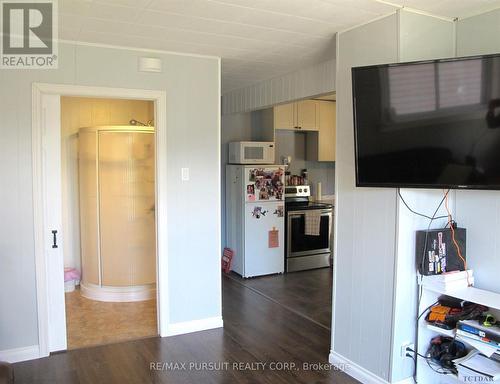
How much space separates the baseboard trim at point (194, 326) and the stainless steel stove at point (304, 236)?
202 centimetres

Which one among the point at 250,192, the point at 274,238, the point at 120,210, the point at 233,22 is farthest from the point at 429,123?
the point at 274,238

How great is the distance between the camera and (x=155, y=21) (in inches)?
110

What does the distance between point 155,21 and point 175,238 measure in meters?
1.72

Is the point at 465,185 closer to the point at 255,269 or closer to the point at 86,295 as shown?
the point at 255,269

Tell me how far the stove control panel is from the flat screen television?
3.43m

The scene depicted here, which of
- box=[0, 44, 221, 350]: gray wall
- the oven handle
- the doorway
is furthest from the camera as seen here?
the oven handle

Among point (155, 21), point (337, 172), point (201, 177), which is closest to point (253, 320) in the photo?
point (201, 177)

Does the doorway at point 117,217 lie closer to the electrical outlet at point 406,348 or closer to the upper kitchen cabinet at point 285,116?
the upper kitchen cabinet at point 285,116

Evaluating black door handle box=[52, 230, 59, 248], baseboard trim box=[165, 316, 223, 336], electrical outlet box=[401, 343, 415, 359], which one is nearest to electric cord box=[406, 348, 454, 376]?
electrical outlet box=[401, 343, 415, 359]

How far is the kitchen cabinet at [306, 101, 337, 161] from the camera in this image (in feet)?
20.1

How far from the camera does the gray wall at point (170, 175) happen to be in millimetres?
3115
